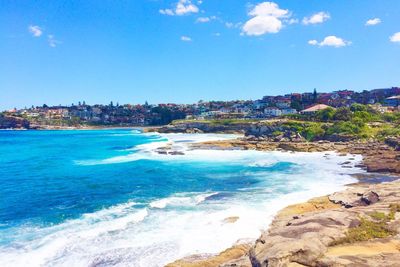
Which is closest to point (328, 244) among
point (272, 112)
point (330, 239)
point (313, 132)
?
point (330, 239)

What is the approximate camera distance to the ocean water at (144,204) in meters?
20.7

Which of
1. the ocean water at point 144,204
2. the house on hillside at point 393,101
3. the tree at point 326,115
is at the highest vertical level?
the house on hillside at point 393,101

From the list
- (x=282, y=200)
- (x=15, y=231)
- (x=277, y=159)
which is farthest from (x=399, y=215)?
(x=277, y=159)

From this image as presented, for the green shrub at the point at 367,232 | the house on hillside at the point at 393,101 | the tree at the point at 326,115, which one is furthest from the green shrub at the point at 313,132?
the house on hillside at the point at 393,101

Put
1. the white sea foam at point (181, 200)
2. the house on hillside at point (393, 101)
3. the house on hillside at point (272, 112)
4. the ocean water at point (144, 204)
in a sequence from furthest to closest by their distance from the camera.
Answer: the house on hillside at point (272, 112)
the house on hillside at point (393, 101)
the white sea foam at point (181, 200)
the ocean water at point (144, 204)

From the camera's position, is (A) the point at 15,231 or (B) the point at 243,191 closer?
(A) the point at 15,231

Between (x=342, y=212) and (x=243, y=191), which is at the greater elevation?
(x=342, y=212)

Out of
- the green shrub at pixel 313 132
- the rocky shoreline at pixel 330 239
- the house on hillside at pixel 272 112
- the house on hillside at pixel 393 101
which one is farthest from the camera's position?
the house on hillside at pixel 272 112

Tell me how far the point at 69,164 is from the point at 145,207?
33.5 meters

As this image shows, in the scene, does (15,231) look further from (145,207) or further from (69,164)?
(69,164)

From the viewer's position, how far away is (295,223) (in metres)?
17.6

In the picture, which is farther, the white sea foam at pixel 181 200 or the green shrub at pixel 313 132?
the green shrub at pixel 313 132

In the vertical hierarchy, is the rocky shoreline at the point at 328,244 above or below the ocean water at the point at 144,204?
above

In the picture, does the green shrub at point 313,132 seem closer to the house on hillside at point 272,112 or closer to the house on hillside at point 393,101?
the house on hillside at point 272,112
